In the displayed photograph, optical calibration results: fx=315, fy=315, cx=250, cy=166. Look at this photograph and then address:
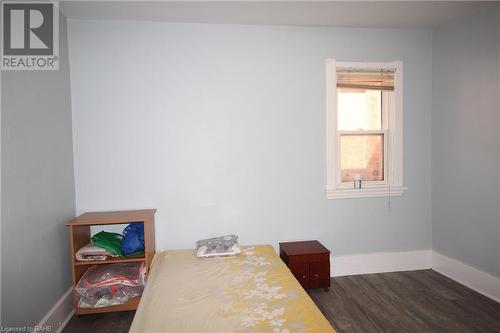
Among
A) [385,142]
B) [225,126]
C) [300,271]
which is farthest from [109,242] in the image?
[385,142]

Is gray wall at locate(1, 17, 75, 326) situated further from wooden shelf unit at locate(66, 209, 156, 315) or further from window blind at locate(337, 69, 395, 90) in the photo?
window blind at locate(337, 69, 395, 90)

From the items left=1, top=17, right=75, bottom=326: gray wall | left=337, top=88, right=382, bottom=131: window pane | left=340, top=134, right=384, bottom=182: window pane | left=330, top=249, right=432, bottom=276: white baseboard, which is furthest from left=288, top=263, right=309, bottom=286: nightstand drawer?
left=1, top=17, right=75, bottom=326: gray wall

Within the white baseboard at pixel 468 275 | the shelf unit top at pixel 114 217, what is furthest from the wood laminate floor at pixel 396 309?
the shelf unit top at pixel 114 217

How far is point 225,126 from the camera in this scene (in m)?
3.33

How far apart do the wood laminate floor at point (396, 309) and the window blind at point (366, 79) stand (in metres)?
2.14

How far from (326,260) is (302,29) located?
245 cm

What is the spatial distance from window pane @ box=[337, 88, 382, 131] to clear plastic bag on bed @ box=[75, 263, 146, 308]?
2.63 meters

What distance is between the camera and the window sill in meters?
3.53

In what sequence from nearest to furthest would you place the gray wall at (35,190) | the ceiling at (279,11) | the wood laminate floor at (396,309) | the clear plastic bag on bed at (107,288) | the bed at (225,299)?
the bed at (225,299), the gray wall at (35,190), the wood laminate floor at (396,309), the clear plastic bag on bed at (107,288), the ceiling at (279,11)

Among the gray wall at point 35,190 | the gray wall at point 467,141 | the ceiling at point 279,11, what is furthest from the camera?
the gray wall at point 467,141

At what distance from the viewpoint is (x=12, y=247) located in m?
2.05

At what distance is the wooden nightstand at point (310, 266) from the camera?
3.09 meters

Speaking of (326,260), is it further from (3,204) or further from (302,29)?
(3,204)

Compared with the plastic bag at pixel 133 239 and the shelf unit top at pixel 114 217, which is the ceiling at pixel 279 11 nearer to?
the shelf unit top at pixel 114 217
